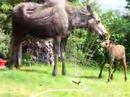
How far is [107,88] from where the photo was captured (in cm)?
1650

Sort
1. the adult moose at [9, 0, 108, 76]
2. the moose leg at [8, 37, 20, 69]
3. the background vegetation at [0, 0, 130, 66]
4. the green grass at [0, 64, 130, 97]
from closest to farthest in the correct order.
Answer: the green grass at [0, 64, 130, 97]
the adult moose at [9, 0, 108, 76]
the moose leg at [8, 37, 20, 69]
the background vegetation at [0, 0, 130, 66]

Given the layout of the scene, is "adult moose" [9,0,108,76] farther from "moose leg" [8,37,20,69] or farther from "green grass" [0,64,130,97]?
"green grass" [0,64,130,97]

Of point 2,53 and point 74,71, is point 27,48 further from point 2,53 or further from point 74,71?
point 74,71

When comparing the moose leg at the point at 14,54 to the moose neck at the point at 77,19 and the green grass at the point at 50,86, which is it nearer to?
the green grass at the point at 50,86

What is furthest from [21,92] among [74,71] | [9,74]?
[74,71]

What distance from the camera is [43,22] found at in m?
17.0

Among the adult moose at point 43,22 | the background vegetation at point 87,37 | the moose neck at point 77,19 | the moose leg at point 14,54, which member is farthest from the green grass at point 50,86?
the background vegetation at point 87,37

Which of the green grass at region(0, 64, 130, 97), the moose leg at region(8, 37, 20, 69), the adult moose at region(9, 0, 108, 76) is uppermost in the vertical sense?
the adult moose at region(9, 0, 108, 76)

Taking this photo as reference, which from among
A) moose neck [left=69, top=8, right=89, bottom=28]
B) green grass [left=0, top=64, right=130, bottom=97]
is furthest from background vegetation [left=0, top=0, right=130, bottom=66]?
green grass [left=0, top=64, right=130, bottom=97]

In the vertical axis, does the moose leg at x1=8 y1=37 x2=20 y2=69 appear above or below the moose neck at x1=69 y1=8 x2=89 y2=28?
below

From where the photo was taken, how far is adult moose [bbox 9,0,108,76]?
16844 mm

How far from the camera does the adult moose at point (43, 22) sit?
16844 millimetres

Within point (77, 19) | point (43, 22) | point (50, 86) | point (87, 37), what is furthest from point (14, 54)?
point (87, 37)

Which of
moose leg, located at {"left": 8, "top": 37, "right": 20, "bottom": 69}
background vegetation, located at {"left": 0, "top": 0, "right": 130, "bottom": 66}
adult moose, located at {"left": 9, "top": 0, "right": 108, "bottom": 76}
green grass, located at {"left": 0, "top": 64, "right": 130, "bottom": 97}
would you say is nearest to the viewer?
green grass, located at {"left": 0, "top": 64, "right": 130, "bottom": 97}
